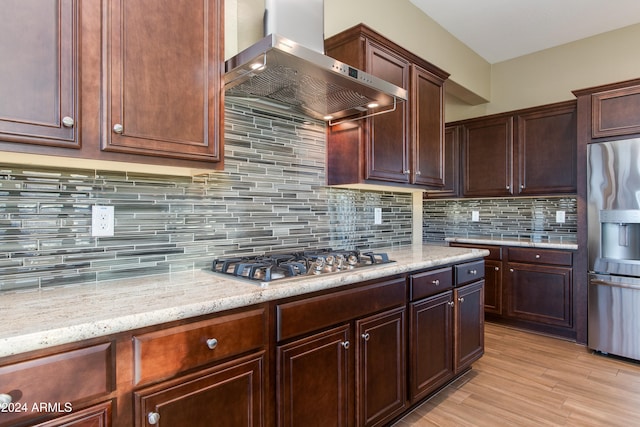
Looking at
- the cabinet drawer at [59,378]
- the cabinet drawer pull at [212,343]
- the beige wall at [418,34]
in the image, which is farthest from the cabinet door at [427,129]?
the cabinet drawer at [59,378]

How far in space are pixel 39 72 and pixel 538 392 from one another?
124 inches

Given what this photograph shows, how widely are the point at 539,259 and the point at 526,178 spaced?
0.88m

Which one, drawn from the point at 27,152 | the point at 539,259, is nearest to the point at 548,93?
the point at 539,259

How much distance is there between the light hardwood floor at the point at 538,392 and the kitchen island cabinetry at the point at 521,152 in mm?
1638

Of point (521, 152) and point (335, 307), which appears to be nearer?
point (335, 307)

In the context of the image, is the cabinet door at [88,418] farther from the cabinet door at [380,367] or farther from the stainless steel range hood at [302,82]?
the stainless steel range hood at [302,82]

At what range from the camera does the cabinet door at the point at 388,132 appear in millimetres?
2246

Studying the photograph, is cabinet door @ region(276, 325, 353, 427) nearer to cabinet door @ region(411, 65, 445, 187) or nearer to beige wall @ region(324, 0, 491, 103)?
cabinet door @ region(411, 65, 445, 187)

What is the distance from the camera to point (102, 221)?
1456 millimetres

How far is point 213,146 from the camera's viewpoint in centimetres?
148

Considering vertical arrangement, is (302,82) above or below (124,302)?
above

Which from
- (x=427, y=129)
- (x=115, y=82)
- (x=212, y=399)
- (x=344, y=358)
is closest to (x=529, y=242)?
(x=427, y=129)

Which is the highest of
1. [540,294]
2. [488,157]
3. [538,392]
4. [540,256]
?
[488,157]

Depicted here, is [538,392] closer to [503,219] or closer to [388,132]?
[388,132]
